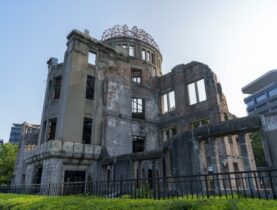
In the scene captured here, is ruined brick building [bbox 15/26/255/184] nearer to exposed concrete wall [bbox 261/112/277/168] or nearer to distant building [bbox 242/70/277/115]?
exposed concrete wall [bbox 261/112/277/168]

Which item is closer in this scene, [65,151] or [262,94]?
[65,151]

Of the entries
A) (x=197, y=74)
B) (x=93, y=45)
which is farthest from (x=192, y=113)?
(x=93, y=45)

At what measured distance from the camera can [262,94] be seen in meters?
57.5

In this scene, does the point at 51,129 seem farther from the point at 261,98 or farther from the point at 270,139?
the point at 261,98

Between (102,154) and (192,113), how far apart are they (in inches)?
349

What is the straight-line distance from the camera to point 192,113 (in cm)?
1962

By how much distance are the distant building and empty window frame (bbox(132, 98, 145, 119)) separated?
4230 centimetres

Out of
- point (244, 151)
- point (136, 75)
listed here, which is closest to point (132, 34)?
point (136, 75)

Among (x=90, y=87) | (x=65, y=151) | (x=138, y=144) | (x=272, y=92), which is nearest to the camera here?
(x=65, y=151)

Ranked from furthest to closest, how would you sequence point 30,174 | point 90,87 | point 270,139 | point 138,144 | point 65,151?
point 138,144
point 90,87
point 30,174
point 65,151
point 270,139

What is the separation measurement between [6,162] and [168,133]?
2855cm

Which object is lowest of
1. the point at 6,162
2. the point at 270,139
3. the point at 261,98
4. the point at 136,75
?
the point at 270,139

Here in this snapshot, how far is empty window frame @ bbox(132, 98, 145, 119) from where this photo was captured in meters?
22.5

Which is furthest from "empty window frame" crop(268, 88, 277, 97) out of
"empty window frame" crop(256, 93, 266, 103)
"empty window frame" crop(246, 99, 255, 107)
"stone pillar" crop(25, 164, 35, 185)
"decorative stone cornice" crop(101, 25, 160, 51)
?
"stone pillar" crop(25, 164, 35, 185)
